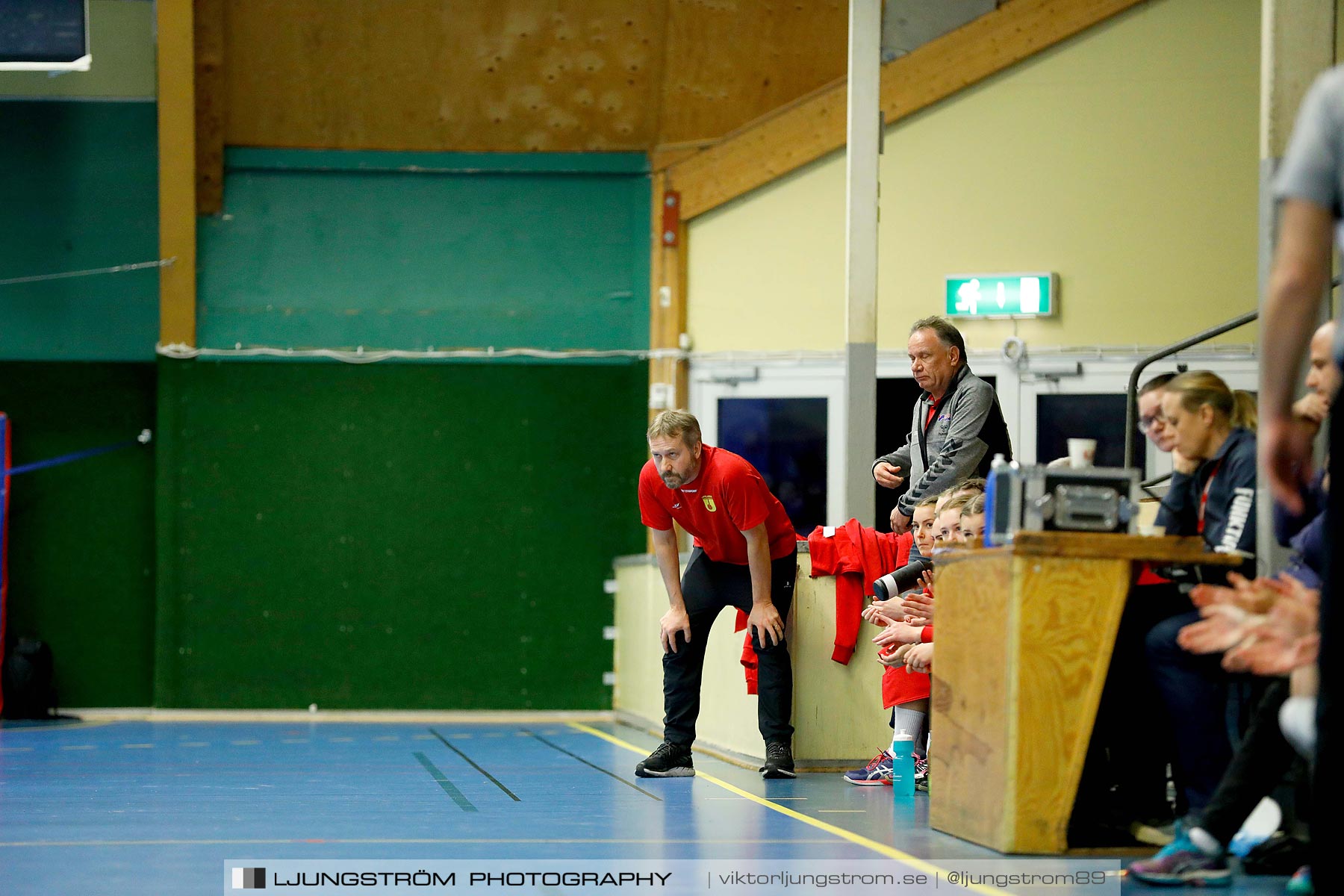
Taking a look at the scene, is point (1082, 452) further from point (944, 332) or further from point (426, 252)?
point (426, 252)

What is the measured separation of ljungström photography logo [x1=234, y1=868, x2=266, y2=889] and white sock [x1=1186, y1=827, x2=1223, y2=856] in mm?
1962

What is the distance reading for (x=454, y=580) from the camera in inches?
371

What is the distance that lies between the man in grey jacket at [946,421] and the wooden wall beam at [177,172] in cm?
Answer: 532

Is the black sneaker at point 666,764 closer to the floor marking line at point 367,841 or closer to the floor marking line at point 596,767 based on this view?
the floor marking line at point 596,767

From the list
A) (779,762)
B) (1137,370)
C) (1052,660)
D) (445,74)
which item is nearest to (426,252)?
(445,74)

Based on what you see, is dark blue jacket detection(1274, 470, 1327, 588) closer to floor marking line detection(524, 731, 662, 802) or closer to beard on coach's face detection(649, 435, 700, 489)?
floor marking line detection(524, 731, 662, 802)

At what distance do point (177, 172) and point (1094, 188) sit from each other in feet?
17.7

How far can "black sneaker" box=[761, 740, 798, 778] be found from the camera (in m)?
→ 5.67

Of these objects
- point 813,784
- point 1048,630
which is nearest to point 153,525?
point 813,784

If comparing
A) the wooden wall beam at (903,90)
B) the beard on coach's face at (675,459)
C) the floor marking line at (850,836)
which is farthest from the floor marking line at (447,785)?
the wooden wall beam at (903,90)

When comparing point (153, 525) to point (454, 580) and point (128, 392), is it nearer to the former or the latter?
point (128, 392)

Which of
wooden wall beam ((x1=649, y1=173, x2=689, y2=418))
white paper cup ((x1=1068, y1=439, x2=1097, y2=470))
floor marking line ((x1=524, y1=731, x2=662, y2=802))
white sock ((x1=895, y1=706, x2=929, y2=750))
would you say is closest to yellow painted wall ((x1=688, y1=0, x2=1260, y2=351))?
wooden wall beam ((x1=649, y1=173, x2=689, y2=418))

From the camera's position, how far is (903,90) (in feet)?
29.2

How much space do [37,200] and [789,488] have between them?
4914mm
